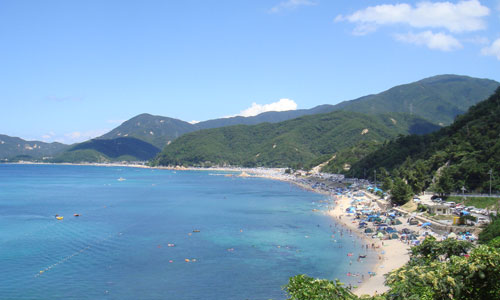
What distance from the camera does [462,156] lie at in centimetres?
6431

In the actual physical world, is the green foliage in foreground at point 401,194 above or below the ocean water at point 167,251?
above

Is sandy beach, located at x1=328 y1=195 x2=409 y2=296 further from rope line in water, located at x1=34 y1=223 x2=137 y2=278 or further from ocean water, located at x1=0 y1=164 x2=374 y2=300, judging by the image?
rope line in water, located at x1=34 y1=223 x2=137 y2=278

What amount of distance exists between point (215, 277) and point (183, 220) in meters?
29.0

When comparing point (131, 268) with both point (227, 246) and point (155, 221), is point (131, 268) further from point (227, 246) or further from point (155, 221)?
point (155, 221)

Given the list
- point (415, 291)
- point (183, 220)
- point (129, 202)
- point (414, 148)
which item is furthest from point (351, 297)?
point (414, 148)

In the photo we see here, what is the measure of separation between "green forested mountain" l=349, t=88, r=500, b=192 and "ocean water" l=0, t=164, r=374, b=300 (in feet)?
58.7

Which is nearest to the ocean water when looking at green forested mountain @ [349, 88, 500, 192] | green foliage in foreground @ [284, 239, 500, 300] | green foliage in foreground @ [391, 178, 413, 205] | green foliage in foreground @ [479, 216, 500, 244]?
green foliage in foreground @ [479, 216, 500, 244]

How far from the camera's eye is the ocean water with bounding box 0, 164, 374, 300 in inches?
1251

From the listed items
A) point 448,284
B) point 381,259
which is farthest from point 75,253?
point 448,284

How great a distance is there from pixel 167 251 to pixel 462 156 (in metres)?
47.0

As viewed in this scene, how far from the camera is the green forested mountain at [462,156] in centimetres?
5625

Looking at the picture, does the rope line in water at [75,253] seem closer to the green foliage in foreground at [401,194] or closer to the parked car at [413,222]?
the parked car at [413,222]

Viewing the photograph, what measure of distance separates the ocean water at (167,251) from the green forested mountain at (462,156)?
17.9 metres

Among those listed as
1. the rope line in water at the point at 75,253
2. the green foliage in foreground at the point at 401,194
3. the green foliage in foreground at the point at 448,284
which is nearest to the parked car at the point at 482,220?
the green foliage in foreground at the point at 401,194
